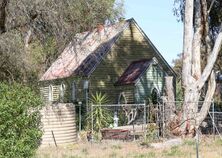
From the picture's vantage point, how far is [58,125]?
2169cm

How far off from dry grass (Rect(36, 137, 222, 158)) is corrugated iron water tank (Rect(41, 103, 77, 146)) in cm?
114

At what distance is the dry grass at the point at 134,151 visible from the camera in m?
16.2

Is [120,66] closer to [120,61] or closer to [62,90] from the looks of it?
[120,61]

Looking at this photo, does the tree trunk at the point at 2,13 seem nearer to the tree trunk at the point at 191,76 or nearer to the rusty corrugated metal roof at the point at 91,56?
the tree trunk at the point at 191,76

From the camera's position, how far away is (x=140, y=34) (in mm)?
38438

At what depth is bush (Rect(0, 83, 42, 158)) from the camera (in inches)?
433

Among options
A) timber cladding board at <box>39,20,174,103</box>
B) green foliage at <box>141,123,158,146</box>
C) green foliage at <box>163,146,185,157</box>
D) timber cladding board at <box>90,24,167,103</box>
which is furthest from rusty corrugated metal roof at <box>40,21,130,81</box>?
green foliage at <box>163,146,185,157</box>

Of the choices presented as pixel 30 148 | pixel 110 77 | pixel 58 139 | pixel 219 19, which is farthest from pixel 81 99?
pixel 30 148

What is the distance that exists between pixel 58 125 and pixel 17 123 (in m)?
10.5

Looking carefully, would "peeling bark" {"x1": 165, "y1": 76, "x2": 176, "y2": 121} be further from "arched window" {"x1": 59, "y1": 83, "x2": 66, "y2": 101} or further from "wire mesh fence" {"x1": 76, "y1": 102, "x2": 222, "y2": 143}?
"arched window" {"x1": 59, "y1": 83, "x2": 66, "y2": 101}

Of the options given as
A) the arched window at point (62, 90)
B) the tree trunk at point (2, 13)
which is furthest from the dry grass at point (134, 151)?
the arched window at point (62, 90)

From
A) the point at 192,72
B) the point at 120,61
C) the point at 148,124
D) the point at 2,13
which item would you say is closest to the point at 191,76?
the point at 192,72

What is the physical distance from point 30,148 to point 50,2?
226 inches

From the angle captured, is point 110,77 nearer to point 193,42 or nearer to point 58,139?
point 193,42
